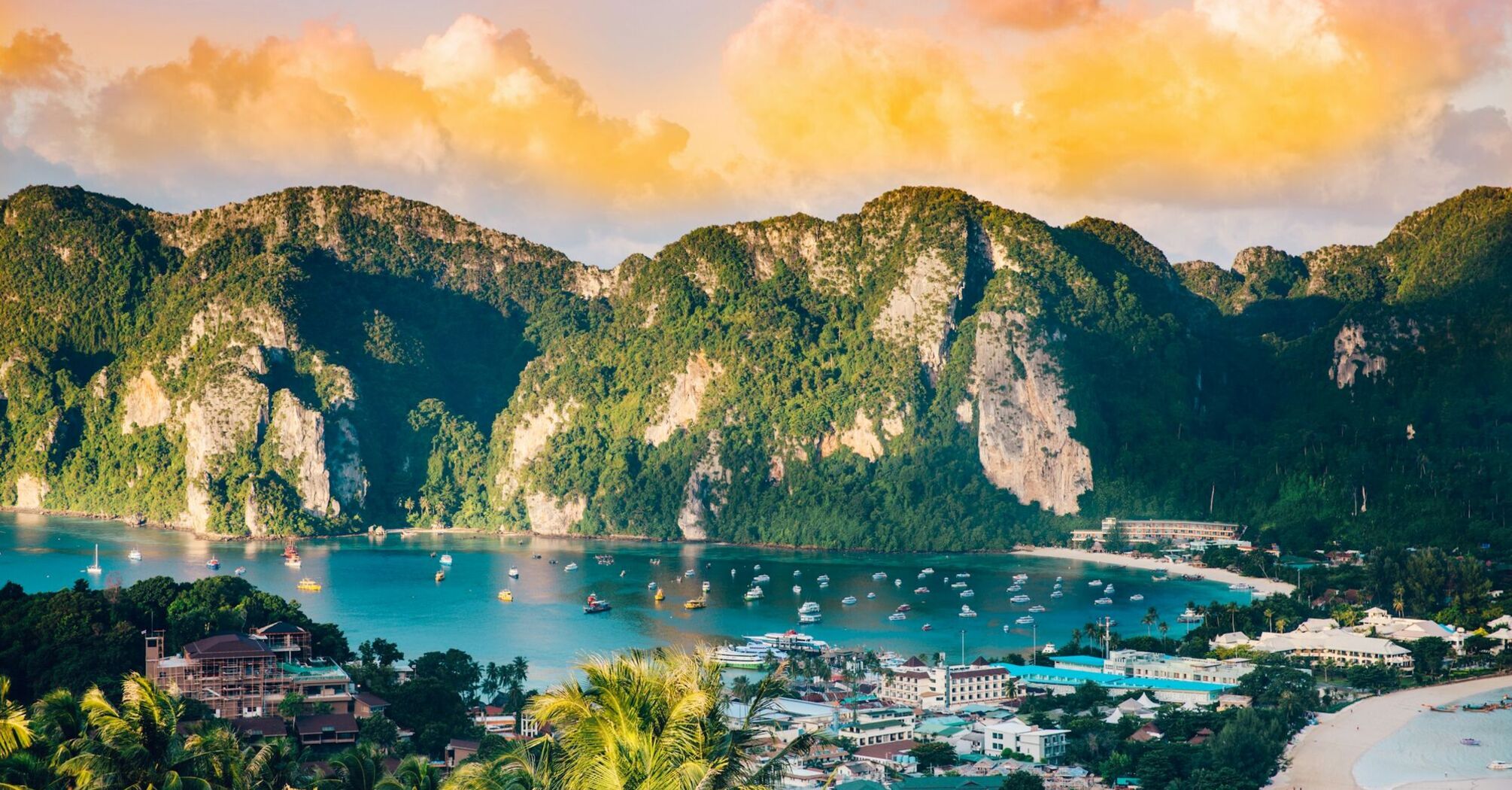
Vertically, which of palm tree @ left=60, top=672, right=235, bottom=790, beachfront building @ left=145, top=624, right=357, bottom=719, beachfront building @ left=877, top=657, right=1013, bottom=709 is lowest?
beachfront building @ left=877, top=657, right=1013, bottom=709

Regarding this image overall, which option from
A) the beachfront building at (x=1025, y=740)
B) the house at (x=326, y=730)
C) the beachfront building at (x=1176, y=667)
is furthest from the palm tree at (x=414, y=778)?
the beachfront building at (x=1176, y=667)

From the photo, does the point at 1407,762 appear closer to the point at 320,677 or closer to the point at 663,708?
the point at 320,677

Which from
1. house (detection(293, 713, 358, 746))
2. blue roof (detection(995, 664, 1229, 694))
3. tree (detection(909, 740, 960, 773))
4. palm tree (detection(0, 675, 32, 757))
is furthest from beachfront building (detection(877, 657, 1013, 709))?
palm tree (detection(0, 675, 32, 757))

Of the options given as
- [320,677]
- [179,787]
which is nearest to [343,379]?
[320,677]

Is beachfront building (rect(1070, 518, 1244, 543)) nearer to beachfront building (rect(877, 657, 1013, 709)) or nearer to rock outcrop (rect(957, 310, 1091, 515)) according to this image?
rock outcrop (rect(957, 310, 1091, 515))

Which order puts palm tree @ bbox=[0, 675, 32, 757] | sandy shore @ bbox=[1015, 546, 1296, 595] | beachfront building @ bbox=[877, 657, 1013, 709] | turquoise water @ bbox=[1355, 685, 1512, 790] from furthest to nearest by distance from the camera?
sandy shore @ bbox=[1015, 546, 1296, 595]
beachfront building @ bbox=[877, 657, 1013, 709]
turquoise water @ bbox=[1355, 685, 1512, 790]
palm tree @ bbox=[0, 675, 32, 757]

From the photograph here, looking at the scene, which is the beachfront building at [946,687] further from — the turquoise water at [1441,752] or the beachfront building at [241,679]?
the beachfront building at [241,679]
